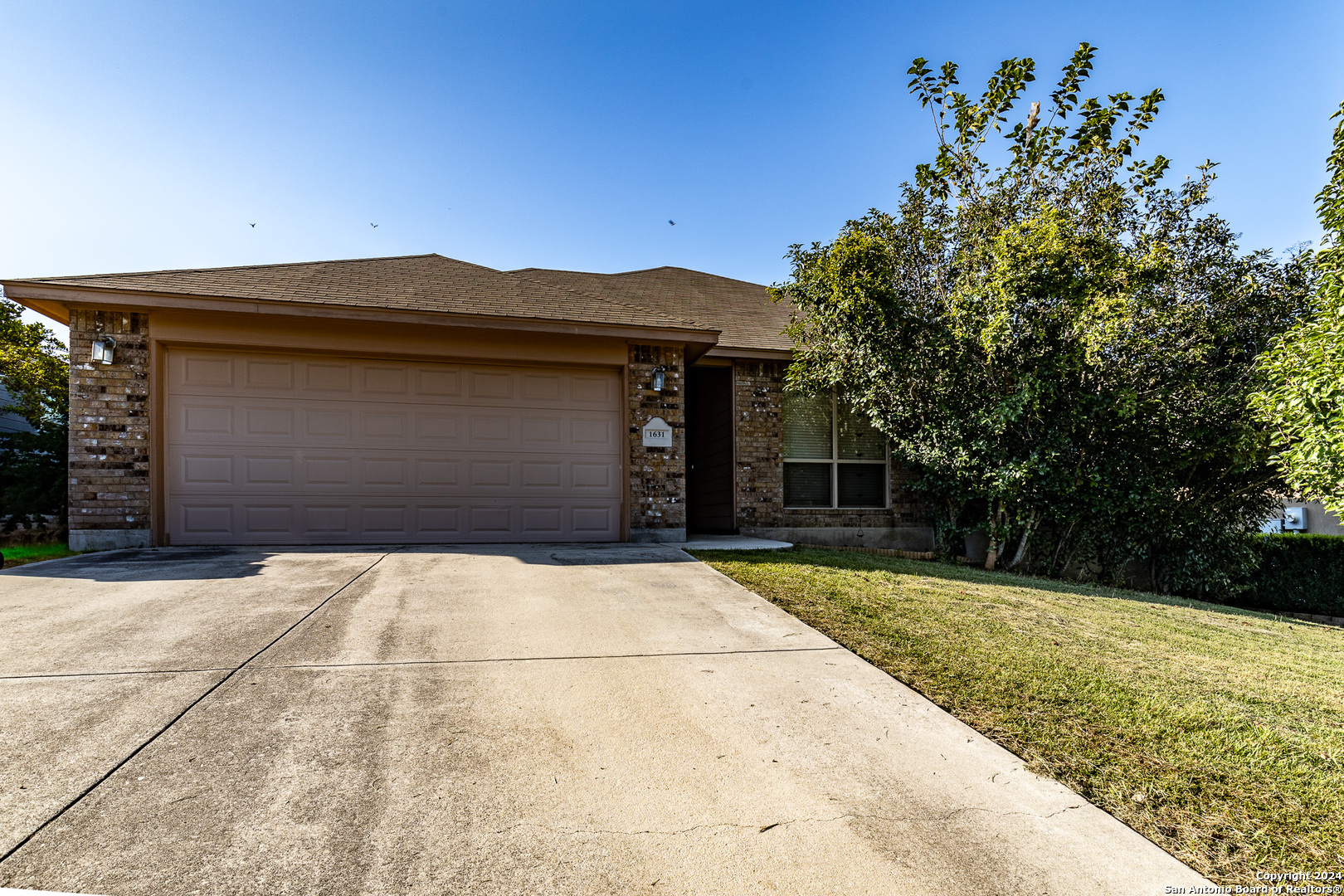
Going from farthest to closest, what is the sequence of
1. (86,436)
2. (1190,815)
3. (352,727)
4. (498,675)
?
1. (86,436)
2. (498,675)
3. (352,727)
4. (1190,815)

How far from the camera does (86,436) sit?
7.70 meters

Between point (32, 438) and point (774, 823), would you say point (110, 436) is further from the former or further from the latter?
point (774, 823)

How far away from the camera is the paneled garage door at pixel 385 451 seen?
8070 millimetres

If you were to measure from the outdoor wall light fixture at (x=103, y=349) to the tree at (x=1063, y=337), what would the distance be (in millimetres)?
8478

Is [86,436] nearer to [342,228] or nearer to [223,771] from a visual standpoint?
[342,228]

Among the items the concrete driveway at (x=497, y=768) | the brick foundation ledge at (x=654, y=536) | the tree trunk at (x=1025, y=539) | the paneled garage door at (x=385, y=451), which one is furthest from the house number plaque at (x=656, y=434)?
the tree trunk at (x=1025, y=539)

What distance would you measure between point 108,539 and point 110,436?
1192mm

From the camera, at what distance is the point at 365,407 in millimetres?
8477

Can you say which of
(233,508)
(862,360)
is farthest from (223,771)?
(862,360)

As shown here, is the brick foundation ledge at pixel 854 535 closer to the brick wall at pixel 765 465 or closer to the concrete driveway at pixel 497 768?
the brick wall at pixel 765 465

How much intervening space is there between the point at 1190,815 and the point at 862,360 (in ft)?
23.6

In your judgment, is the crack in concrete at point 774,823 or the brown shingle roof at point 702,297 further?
the brown shingle roof at point 702,297

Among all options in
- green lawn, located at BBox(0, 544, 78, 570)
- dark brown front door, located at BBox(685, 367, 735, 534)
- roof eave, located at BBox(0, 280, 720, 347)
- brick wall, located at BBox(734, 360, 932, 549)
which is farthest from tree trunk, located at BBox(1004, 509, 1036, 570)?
green lawn, located at BBox(0, 544, 78, 570)

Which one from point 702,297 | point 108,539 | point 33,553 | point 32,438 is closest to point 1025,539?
point 702,297
